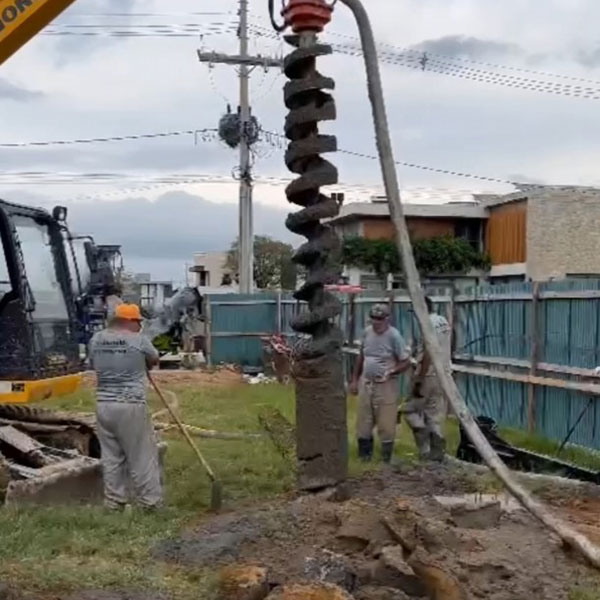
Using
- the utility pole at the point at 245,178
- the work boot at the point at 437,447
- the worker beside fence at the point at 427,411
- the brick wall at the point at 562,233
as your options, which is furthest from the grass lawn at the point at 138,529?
the brick wall at the point at 562,233

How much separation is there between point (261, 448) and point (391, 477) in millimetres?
4233

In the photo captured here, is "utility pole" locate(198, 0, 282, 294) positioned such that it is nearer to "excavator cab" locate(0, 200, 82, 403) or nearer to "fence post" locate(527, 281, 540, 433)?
"fence post" locate(527, 281, 540, 433)

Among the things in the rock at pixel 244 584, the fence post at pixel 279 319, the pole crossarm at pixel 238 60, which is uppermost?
the pole crossarm at pixel 238 60

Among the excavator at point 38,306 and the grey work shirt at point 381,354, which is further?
the grey work shirt at point 381,354

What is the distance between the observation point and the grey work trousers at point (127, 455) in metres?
10.2

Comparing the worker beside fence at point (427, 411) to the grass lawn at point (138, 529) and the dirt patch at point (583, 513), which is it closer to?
the grass lawn at point (138, 529)

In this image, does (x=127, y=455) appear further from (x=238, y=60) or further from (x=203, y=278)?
(x=203, y=278)

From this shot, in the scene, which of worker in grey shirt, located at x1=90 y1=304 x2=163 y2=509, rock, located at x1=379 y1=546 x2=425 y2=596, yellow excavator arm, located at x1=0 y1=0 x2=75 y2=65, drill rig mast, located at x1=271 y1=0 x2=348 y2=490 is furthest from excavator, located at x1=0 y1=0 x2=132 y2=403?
rock, located at x1=379 y1=546 x2=425 y2=596

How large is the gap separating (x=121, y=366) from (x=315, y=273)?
2348 mm

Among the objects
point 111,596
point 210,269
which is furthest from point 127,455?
point 210,269

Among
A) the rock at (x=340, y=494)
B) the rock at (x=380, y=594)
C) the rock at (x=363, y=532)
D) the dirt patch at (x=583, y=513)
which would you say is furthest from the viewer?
the dirt patch at (x=583, y=513)

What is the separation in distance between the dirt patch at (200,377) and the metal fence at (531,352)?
7.41 meters

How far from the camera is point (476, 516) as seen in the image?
8734mm

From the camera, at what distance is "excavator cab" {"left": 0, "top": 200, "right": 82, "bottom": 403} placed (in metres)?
11.8
